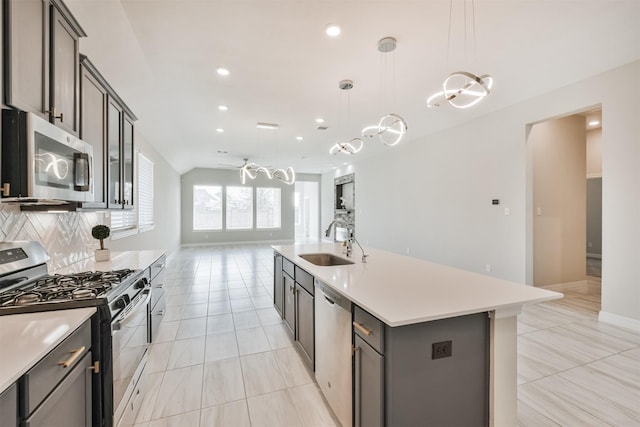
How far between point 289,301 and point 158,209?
4.80m

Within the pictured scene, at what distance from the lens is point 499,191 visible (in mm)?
4395

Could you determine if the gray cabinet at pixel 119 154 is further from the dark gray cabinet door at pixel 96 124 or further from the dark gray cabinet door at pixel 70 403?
the dark gray cabinet door at pixel 70 403

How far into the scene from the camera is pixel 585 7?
7.36 feet

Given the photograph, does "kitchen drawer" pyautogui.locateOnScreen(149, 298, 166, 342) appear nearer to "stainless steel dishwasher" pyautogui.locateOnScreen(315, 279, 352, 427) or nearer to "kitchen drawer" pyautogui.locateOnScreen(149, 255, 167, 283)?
"kitchen drawer" pyautogui.locateOnScreen(149, 255, 167, 283)

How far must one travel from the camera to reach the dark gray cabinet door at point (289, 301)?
2.67 meters

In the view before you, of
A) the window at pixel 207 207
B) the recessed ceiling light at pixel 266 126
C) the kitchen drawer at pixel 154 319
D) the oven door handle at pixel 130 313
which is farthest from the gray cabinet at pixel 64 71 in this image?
the window at pixel 207 207

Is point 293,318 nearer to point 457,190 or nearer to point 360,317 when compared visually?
point 360,317

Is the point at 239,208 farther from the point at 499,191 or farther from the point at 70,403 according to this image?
the point at 70,403

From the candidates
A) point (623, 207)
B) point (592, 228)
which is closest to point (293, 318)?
point (623, 207)

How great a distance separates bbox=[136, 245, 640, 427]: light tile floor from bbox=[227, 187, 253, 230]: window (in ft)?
22.5

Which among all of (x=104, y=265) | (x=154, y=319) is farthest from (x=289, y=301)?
(x=104, y=265)

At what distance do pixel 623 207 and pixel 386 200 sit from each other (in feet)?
15.0

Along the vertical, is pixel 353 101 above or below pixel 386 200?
above

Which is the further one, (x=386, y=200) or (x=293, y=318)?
(x=386, y=200)
